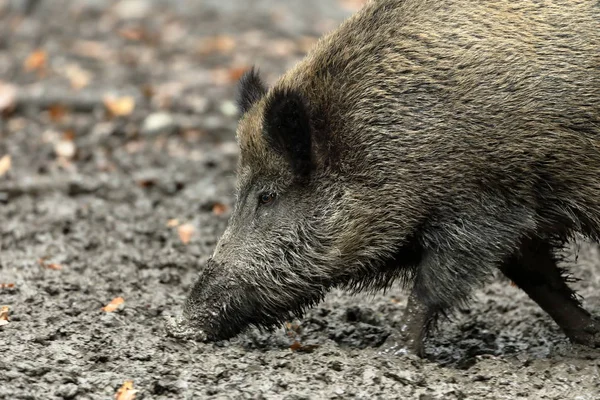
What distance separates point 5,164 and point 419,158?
5124 millimetres

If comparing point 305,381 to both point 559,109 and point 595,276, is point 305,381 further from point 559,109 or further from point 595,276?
point 595,276

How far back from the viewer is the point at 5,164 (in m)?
9.12

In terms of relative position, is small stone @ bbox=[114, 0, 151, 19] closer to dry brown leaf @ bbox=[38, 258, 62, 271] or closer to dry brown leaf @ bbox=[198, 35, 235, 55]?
dry brown leaf @ bbox=[198, 35, 235, 55]

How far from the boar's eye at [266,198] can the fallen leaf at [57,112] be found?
520cm

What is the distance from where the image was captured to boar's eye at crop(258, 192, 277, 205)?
567 cm

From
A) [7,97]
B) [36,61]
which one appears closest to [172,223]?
[7,97]

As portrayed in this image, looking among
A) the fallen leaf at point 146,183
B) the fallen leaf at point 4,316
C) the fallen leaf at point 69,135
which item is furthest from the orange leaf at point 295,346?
the fallen leaf at point 69,135

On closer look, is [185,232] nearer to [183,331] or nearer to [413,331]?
[183,331]

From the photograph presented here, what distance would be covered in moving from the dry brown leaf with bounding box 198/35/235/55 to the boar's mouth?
749 cm

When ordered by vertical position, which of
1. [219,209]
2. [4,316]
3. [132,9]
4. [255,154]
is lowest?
[4,316]

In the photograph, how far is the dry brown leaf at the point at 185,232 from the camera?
25.1 feet

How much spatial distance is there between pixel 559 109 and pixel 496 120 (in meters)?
0.34

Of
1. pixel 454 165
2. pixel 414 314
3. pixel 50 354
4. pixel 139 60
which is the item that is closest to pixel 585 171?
pixel 454 165

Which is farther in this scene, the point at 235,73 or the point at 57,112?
the point at 235,73
